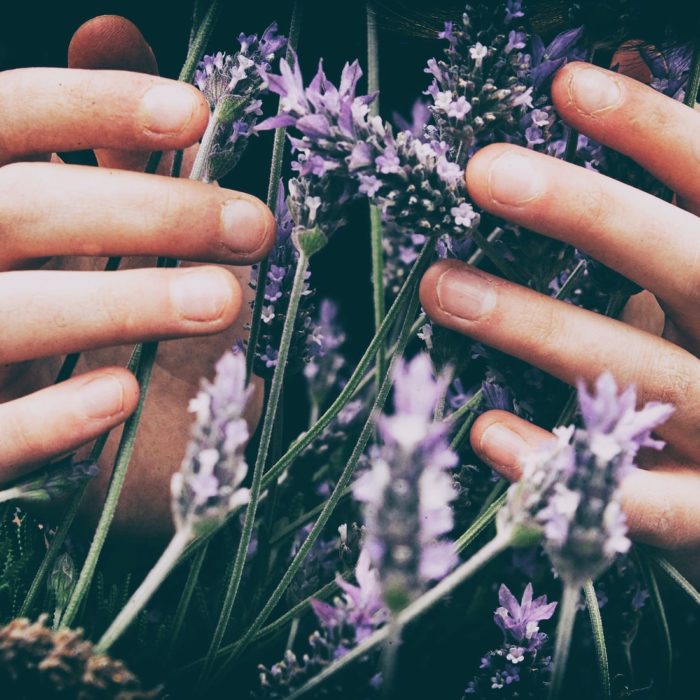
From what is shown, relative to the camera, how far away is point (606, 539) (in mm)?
244

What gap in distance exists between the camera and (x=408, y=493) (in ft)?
0.73

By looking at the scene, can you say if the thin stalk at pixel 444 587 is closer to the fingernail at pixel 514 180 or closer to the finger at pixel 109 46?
the fingernail at pixel 514 180

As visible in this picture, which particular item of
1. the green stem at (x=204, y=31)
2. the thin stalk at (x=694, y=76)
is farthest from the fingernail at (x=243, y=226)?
the thin stalk at (x=694, y=76)

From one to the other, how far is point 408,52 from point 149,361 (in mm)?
681

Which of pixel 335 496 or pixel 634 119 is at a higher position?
pixel 634 119

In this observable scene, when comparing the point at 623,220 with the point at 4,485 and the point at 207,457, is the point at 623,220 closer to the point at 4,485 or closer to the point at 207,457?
the point at 207,457

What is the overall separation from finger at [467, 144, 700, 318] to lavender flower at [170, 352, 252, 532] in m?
0.27

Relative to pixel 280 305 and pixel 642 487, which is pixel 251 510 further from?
pixel 642 487

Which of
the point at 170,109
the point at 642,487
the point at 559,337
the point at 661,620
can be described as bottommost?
the point at 661,620

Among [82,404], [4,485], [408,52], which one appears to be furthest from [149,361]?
[408,52]

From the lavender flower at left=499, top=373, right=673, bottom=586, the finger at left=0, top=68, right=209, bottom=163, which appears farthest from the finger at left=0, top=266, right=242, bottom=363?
the lavender flower at left=499, top=373, right=673, bottom=586

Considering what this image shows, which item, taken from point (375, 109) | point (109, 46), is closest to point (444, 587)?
point (375, 109)

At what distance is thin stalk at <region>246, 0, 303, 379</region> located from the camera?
49cm

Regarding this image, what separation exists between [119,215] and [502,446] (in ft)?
1.11
